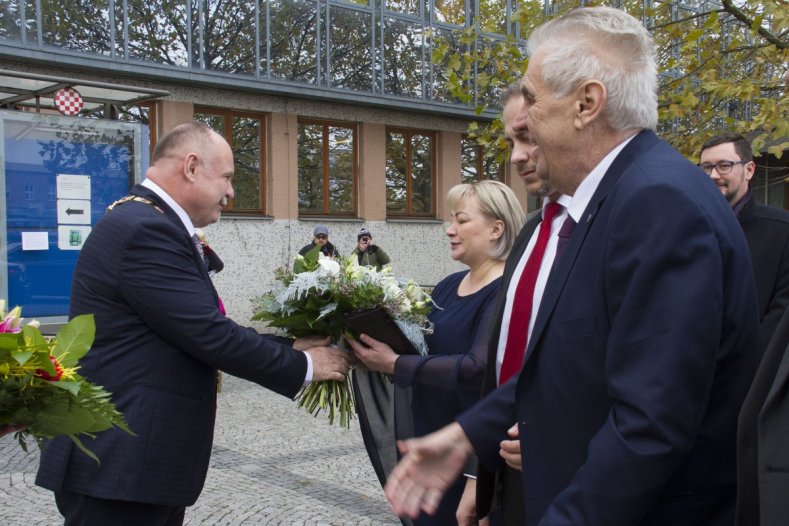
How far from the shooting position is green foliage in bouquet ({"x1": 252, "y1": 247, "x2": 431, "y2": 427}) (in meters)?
3.69

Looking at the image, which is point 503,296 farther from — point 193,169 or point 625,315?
point 193,169

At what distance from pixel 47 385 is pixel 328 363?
1.69 m

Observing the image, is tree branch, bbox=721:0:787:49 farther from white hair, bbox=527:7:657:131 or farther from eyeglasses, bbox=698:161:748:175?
white hair, bbox=527:7:657:131

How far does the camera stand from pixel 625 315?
1.72 m

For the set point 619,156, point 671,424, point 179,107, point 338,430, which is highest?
point 179,107

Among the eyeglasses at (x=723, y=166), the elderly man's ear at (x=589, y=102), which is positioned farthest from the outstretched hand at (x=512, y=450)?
the eyeglasses at (x=723, y=166)

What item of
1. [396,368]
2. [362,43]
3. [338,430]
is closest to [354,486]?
[338,430]

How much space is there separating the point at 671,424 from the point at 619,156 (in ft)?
2.05

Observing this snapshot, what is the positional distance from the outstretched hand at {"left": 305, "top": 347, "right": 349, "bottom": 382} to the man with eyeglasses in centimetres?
211

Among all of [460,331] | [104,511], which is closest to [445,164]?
[460,331]

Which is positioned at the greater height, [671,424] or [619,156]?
[619,156]

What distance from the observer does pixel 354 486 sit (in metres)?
6.64

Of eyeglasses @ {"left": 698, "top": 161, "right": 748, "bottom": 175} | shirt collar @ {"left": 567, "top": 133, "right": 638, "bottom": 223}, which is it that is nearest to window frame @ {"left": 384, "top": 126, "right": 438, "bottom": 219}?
eyeglasses @ {"left": 698, "top": 161, "right": 748, "bottom": 175}

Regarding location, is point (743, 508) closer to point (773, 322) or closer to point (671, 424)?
point (671, 424)
